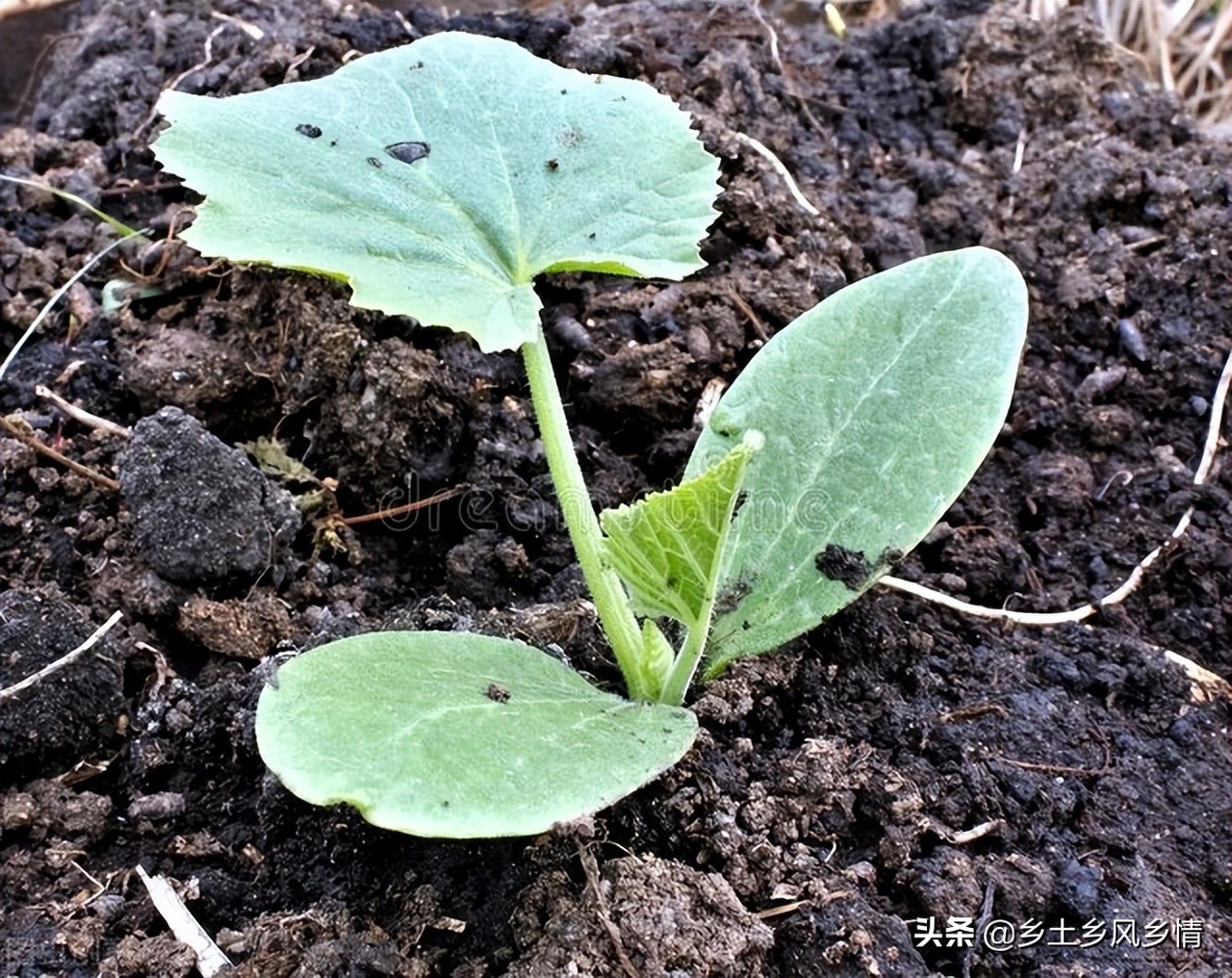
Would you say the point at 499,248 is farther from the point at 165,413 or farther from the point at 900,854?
the point at 900,854

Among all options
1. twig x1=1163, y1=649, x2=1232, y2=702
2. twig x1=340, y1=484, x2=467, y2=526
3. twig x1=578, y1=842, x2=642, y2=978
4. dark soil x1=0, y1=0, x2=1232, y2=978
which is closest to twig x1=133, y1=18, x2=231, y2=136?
dark soil x1=0, y1=0, x2=1232, y2=978

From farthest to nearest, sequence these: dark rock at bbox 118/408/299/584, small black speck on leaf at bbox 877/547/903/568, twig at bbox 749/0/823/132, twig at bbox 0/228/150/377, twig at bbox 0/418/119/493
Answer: twig at bbox 749/0/823/132 < twig at bbox 0/228/150/377 < twig at bbox 0/418/119/493 < dark rock at bbox 118/408/299/584 < small black speck on leaf at bbox 877/547/903/568

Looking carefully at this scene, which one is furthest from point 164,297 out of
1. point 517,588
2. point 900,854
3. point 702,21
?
point 900,854

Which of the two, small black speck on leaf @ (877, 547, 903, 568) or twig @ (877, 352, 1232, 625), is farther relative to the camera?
twig @ (877, 352, 1232, 625)

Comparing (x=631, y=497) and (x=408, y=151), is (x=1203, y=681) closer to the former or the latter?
(x=631, y=497)

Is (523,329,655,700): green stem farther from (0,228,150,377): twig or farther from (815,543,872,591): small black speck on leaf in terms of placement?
(0,228,150,377): twig

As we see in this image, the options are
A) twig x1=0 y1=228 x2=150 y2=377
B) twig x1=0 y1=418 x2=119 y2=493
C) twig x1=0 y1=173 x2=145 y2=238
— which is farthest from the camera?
twig x1=0 y1=173 x2=145 y2=238

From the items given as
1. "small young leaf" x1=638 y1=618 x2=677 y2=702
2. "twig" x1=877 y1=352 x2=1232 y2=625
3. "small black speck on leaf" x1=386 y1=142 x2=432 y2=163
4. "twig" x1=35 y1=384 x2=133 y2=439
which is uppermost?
"small black speck on leaf" x1=386 y1=142 x2=432 y2=163

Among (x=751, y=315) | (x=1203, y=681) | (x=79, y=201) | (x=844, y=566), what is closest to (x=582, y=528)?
(x=844, y=566)
